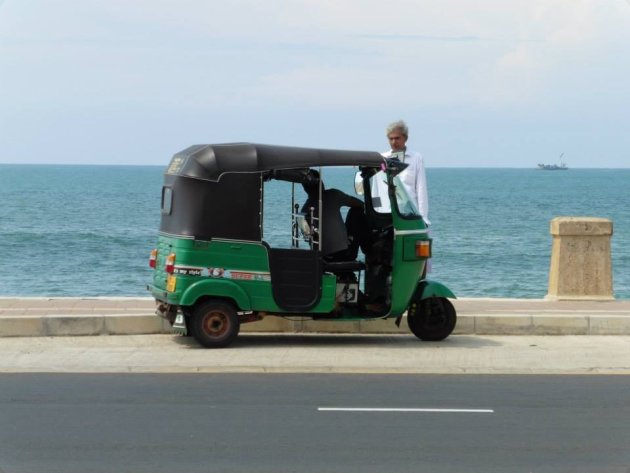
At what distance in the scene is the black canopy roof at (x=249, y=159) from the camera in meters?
12.2

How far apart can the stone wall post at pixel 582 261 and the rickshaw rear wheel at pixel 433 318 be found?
3454 mm

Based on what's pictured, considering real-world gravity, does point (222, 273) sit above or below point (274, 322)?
above

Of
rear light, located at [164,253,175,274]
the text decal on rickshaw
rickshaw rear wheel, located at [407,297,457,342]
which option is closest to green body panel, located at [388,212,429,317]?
rickshaw rear wheel, located at [407,297,457,342]

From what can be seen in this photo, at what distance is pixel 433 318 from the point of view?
13102mm

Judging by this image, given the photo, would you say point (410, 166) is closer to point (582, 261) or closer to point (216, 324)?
point (216, 324)

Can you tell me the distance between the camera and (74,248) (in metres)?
53.6

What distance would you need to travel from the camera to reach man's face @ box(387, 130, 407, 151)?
1324cm

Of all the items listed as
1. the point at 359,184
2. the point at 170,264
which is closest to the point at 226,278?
the point at 170,264

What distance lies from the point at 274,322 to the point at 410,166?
2.34 meters

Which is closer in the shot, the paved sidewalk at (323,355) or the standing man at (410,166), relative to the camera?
the paved sidewalk at (323,355)
